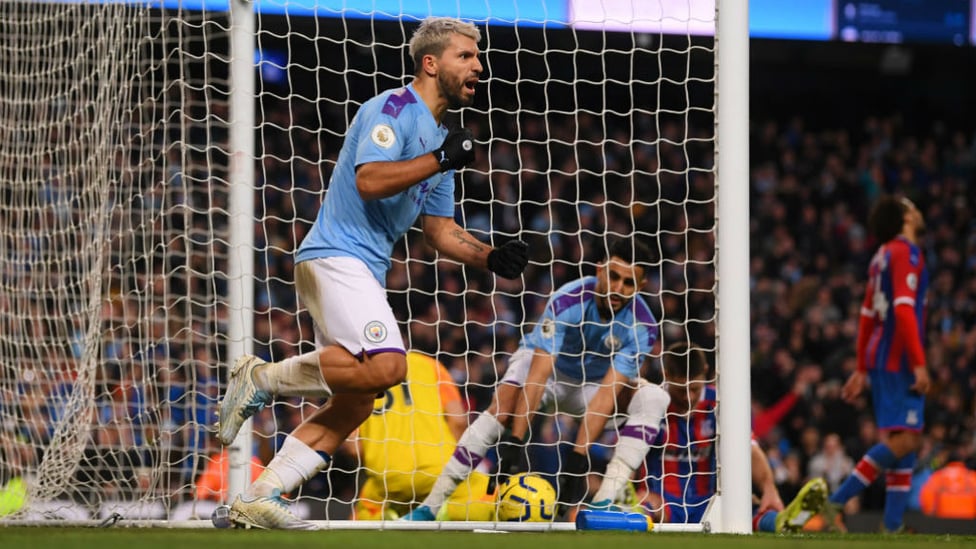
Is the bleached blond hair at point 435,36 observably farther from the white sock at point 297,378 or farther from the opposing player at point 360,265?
the white sock at point 297,378

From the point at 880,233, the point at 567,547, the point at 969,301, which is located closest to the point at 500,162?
the point at 969,301

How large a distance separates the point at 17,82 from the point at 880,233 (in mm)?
5060

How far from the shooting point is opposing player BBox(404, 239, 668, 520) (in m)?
6.87

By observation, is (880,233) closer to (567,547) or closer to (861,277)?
(567,547)

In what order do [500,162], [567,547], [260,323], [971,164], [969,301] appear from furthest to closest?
1. [971,164]
2. [969,301]
3. [500,162]
4. [260,323]
5. [567,547]

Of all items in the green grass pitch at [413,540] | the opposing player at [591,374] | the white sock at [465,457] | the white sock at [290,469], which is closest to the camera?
the green grass pitch at [413,540]

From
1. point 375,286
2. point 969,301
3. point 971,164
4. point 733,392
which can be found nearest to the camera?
point 375,286

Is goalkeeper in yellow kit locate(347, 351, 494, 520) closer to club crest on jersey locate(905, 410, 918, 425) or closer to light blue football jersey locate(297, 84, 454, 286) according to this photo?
light blue football jersey locate(297, 84, 454, 286)

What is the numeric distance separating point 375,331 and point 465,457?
1.87m

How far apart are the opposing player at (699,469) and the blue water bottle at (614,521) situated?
156 cm

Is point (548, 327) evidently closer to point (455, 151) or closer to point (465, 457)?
point (465, 457)

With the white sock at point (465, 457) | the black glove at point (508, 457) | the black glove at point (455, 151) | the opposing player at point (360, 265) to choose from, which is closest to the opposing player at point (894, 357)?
the black glove at point (508, 457)

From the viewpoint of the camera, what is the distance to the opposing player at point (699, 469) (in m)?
7.52

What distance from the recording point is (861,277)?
15.9m
